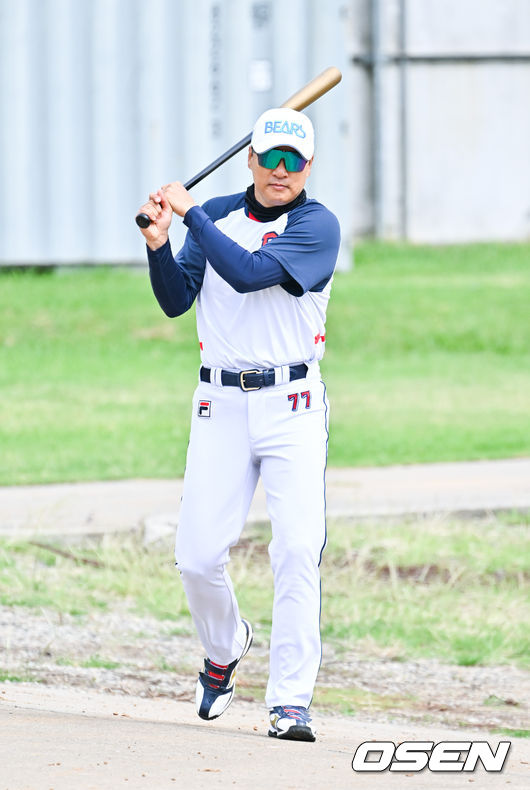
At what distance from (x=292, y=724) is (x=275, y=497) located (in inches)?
26.4

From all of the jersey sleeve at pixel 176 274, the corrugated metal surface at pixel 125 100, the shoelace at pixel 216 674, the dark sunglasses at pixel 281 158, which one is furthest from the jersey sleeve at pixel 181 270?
the corrugated metal surface at pixel 125 100

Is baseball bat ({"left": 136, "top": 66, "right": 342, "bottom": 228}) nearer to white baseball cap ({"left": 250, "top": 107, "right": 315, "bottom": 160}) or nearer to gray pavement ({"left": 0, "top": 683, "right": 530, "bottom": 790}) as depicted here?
white baseball cap ({"left": 250, "top": 107, "right": 315, "bottom": 160})

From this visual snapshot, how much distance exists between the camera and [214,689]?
4.45 metres

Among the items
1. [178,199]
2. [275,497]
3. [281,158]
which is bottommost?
[275,497]

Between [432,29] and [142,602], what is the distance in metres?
19.1

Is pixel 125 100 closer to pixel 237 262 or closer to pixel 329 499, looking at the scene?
pixel 329 499

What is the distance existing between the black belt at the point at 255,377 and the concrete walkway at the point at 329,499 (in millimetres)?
3089

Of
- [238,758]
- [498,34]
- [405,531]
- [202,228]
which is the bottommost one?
[405,531]

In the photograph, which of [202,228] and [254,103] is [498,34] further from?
[202,228]

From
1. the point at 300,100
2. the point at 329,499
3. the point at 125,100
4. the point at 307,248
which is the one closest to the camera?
the point at 307,248

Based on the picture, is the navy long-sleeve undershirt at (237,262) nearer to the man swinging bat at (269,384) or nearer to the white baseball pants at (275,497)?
the man swinging bat at (269,384)

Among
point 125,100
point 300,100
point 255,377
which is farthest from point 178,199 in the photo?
point 125,100

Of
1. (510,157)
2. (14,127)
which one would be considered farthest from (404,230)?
(14,127)

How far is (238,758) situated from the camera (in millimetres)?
3727
